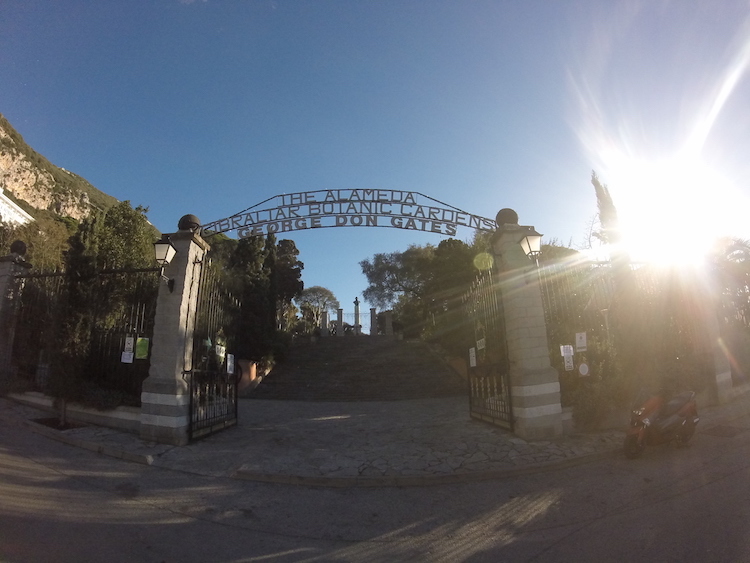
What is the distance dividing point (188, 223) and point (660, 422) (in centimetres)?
897

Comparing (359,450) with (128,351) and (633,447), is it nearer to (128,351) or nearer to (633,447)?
(633,447)

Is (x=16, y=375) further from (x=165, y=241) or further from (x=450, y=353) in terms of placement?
(x=450, y=353)

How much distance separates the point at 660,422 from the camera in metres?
6.50

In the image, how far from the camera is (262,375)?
768 inches

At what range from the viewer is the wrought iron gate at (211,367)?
7.90 m

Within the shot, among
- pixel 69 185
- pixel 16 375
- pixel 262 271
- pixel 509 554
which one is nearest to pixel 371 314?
pixel 262 271

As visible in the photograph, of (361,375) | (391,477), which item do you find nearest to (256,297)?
(361,375)

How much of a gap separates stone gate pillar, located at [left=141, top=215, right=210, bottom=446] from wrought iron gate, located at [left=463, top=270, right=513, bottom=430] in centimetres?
589

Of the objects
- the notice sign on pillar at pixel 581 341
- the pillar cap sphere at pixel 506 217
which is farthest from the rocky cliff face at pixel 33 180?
the notice sign on pillar at pixel 581 341

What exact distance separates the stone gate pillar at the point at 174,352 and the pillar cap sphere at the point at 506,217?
20.4ft

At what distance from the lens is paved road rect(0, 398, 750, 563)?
3637 mm

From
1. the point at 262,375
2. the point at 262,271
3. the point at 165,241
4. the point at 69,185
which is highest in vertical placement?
the point at 69,185

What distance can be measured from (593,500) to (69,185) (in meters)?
80.8

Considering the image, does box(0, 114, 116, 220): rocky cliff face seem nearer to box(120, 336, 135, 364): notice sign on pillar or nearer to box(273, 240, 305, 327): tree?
box(273, 240, 305, 327): tree
